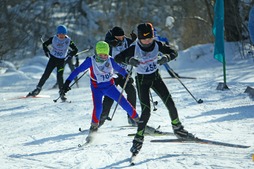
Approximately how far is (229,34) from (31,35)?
12269mm

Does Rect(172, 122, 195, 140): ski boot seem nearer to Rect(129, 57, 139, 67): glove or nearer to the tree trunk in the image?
Rect(129, 57, 139, 67): glove

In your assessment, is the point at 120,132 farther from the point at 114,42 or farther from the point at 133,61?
the point at 133,61

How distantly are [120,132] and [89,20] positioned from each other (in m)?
23.2

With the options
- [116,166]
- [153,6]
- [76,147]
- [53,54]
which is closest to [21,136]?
[76,147]

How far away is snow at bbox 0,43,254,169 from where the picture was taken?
596cm

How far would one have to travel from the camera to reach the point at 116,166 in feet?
19.1

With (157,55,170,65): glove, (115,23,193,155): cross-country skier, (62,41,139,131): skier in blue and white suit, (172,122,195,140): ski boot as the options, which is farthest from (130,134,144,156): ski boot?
(62,41,139,131): skier in blue and white suit

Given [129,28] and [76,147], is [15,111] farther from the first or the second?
[129,28]

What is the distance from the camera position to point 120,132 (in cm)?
793

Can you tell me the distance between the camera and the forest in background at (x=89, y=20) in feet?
82.2

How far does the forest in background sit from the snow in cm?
1072

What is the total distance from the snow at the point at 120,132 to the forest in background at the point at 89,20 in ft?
35.2

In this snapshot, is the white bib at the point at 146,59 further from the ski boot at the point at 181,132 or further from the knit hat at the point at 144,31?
the ski boot at the point at 181,132

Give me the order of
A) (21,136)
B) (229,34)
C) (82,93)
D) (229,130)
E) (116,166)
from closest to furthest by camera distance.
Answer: (116,166)
(229,130)
(21,136)
(82,93)
(229,34)
